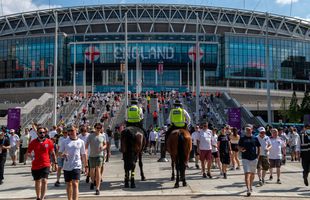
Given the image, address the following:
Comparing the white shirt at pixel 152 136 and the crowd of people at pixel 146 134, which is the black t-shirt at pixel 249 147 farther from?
the white shirt at pixel 152 136

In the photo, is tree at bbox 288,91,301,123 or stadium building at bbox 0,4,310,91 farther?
stadium building at bbox 0,4,310,91

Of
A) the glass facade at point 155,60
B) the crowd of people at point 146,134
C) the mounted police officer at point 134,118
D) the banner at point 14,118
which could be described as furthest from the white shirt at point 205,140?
the glass facade at point 155,60

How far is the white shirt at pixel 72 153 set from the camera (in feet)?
31.5

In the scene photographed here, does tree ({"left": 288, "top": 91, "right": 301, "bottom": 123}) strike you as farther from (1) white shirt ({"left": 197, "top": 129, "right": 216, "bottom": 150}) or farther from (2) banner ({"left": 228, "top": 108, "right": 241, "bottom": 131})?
Answer: (1) white shirt ({"left": 197, "top": 129, "right": 216, "bottom": 150})

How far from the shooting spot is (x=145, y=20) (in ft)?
322

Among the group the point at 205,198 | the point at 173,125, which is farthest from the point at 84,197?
the point at 173,125

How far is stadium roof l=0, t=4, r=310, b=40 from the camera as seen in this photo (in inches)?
3893

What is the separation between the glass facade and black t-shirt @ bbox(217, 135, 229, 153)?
73014 mm

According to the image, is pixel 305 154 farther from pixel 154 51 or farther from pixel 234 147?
pixel 154 51

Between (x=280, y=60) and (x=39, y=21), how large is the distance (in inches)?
2401

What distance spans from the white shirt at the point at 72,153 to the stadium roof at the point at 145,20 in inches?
3499

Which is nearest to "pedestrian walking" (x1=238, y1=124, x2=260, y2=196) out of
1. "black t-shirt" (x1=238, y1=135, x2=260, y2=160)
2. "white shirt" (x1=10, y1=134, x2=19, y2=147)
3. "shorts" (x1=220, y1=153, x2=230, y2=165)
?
"black t-shirt" (x1=238, y1=135, x2=260, y2=160)

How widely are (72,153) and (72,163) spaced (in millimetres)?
263

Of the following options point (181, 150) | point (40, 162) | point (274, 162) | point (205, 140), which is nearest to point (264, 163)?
point (274, 162)
